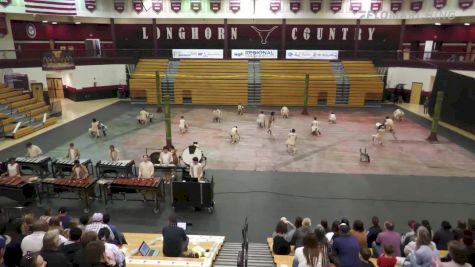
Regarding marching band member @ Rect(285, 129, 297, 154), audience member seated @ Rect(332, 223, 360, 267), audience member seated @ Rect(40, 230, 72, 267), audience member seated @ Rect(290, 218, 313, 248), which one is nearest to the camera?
audience member seated @ Rect(40, 230, 72, 267)

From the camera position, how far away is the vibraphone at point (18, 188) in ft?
36.9

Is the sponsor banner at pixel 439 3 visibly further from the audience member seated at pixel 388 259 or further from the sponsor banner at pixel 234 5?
the audience member seated at pixel 388 259

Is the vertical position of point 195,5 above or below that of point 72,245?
above

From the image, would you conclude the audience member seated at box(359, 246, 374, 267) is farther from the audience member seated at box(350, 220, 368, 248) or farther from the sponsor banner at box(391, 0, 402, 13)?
the sponsor banner at box(391, 0, 402, 13)

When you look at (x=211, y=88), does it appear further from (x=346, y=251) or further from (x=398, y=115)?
(x=346, y=251)

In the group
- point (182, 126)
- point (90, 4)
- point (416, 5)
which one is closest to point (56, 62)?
point (90, 4)

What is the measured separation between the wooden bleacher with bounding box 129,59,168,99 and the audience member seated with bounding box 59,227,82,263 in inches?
950

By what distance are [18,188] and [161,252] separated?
6.32 metres

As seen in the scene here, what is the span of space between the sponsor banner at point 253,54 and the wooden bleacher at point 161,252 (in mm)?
24009

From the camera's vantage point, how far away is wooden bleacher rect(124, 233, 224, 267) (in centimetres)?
677

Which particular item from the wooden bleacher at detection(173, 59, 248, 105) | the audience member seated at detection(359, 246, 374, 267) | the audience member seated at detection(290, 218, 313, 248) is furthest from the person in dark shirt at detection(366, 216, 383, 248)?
the wooden bleacher at detection(173, 59, 248, 105)

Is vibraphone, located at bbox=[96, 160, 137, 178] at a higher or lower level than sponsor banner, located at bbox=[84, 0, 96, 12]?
lower

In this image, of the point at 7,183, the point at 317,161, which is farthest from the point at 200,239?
the point at 317,161

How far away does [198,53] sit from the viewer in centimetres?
3130
